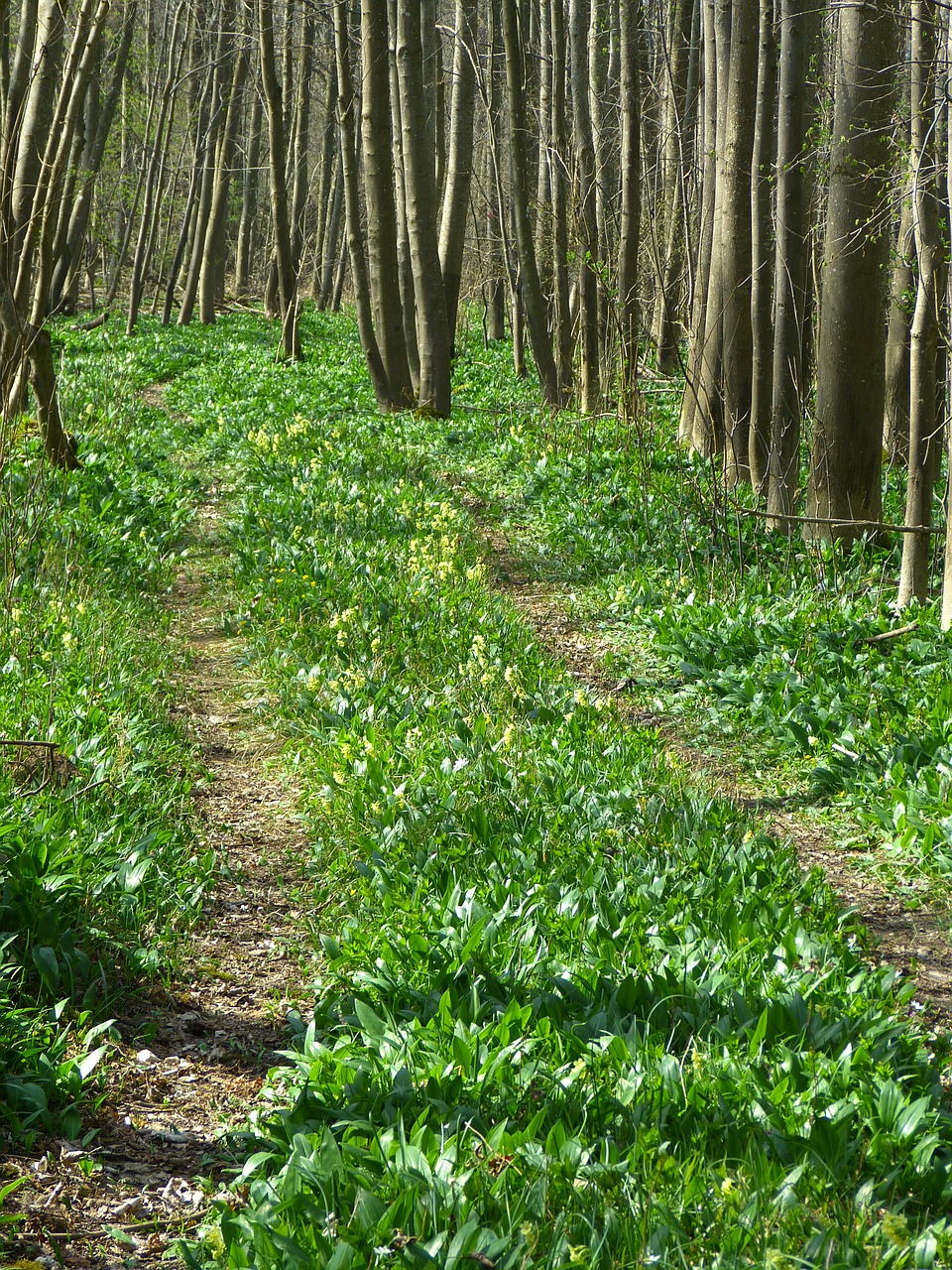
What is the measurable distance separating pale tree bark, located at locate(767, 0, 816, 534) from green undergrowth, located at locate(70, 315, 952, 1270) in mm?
3619

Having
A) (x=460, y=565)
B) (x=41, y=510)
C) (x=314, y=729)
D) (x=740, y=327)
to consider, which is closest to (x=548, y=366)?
(x=740, y=327)

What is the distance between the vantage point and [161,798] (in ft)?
15.8

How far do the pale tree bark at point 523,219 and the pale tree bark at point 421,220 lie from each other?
3.58 feet

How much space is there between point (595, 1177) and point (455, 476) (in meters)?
9.27

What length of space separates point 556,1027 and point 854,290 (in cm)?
652

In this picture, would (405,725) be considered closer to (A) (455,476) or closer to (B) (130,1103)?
(B) (130,1103)

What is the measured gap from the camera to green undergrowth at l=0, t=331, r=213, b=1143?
3.33 metres

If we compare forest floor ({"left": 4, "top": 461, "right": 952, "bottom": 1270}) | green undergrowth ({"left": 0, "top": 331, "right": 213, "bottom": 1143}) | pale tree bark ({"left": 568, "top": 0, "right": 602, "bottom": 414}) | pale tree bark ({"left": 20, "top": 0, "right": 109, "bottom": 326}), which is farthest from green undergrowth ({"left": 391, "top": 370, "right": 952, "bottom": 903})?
pale tree bark ({"left": 20, "top": 0, "right": 109, "bottom": 326})

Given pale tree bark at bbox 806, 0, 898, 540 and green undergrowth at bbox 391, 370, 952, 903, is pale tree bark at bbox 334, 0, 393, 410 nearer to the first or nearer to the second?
green undergrowth at bbox 391, 370, 952, 903

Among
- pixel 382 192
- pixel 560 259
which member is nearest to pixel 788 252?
pixel 560 259

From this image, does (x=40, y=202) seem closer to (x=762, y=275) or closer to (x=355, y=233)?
(x=762, y=275)

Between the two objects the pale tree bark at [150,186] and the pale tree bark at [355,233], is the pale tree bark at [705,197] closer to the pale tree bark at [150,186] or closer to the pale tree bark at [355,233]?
Result: the pale tree bark at [355,233]

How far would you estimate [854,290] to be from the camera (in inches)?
313

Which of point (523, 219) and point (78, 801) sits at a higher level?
point (523, 219)
